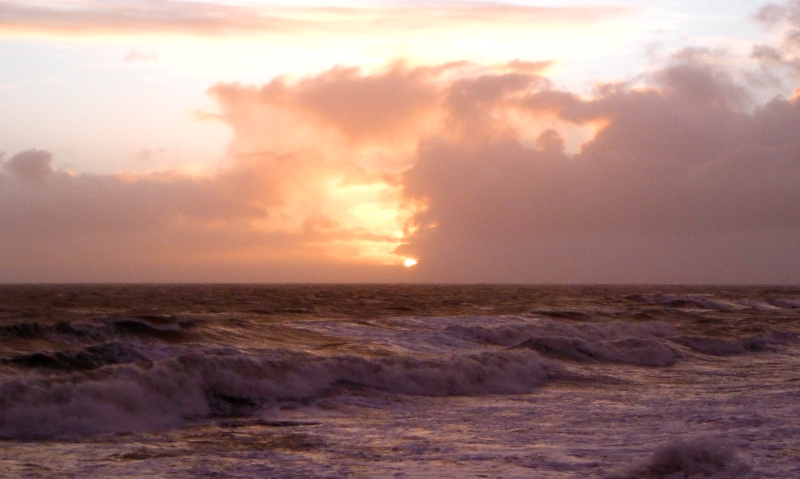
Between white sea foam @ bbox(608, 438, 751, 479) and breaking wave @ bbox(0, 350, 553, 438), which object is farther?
breaking wave @ bbox(0, 350, 553, 438)

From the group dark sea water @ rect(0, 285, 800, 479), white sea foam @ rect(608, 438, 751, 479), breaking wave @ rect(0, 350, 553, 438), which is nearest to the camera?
white sea foam @ rect(608, 438, 751, 479)

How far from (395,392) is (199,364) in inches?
159

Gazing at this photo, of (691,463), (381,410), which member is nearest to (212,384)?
(381,410)

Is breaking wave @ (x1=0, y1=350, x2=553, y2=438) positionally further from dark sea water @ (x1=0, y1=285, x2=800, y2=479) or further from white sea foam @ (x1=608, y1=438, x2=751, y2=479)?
white sea foam @ (x1=608, y1=438, x2=751, y2=479)

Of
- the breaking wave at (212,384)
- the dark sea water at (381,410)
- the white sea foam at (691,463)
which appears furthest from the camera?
the breaking wave at (212,384)

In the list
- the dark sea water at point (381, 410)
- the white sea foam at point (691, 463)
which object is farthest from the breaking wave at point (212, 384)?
the white sea foam at point (691, 463)

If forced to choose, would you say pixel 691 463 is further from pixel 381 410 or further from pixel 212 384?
pixel 212 384

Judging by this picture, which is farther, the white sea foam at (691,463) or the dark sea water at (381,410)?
the dark sea water at (381,410)

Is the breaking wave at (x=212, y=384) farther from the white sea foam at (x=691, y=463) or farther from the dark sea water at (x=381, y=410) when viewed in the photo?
the white sea foam at (x=691, y=463)

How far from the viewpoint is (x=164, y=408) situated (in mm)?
13070

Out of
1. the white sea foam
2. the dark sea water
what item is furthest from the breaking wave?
the white sea foam

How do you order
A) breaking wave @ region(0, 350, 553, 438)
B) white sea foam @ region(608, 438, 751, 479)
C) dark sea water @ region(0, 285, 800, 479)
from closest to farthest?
white sea foam @ region(608, 438, 751, 479), dark sea water @ region(0, 285, 800, 479), breaking wave @ region(0, 350, 553, 438)

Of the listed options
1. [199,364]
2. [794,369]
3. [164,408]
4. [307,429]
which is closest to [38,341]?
[199,364]

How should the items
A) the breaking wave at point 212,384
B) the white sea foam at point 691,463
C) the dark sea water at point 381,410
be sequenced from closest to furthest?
the white sea foam at point 691,463, the dark sea water at point 381,410, the breaking wave at point 212,384
